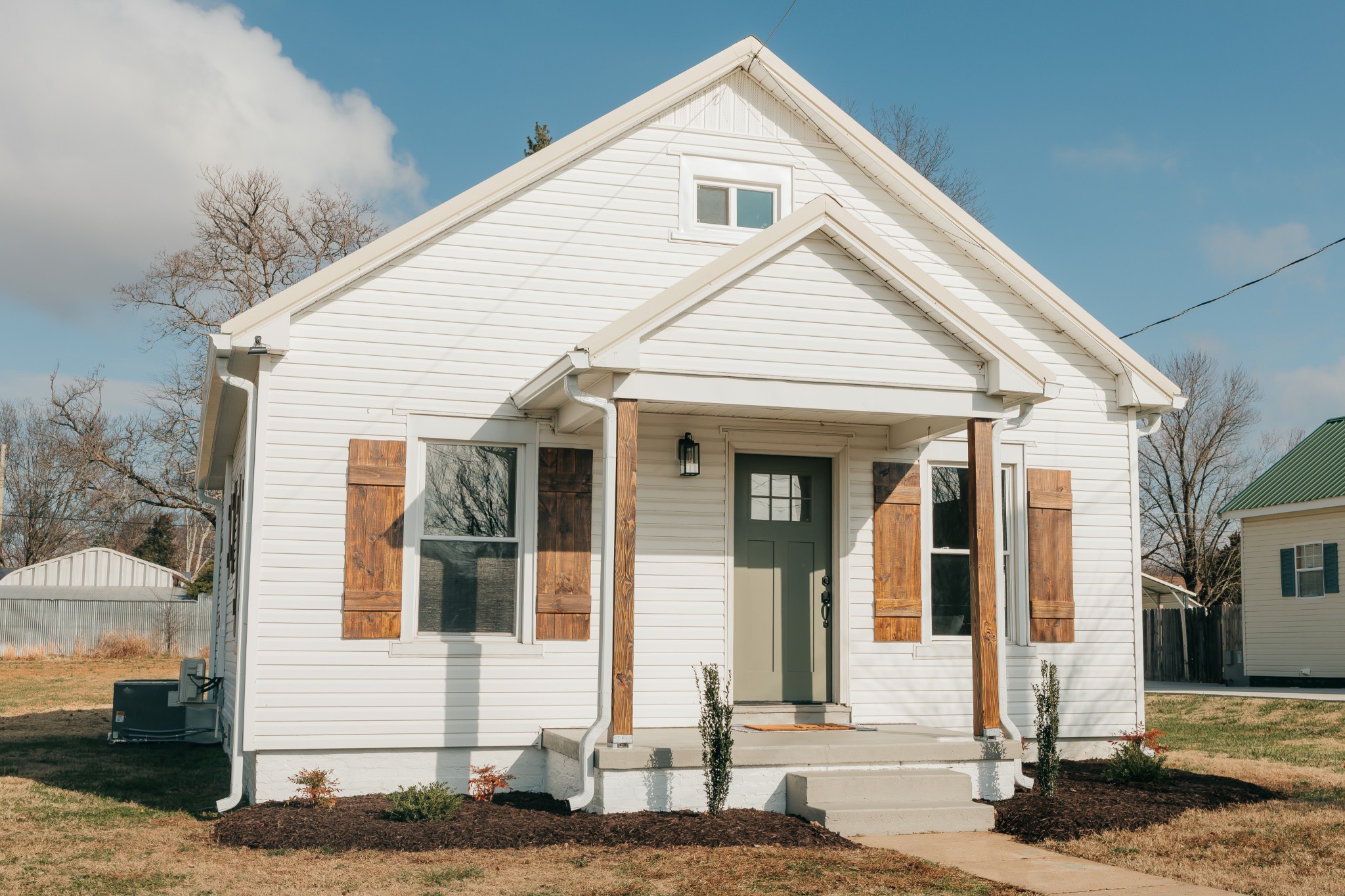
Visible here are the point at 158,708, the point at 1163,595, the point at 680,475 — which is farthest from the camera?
the point at 1163,595

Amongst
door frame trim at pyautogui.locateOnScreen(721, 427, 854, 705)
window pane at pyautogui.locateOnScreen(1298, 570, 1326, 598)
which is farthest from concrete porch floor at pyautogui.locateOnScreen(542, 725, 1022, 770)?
window pane at pyautogui.locateOnScreen(1298, 570, 1326, 598)

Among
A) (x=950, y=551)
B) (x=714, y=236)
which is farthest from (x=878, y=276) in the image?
(x=950, y=551)

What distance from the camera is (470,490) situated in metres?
8.83

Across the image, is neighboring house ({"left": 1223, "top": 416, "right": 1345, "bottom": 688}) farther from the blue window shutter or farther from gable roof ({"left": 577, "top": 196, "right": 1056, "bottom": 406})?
gable roof ({"left": 577, "top": 196, "right": 1056, "bottom": 406})

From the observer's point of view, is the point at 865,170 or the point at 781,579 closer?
the point at 781,579

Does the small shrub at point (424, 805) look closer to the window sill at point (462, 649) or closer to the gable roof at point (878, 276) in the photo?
the window sill at point (462, 649)

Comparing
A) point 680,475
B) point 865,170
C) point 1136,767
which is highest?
point 865,170

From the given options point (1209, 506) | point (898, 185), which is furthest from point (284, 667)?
point (1209, 506)

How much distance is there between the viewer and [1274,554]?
872 inches

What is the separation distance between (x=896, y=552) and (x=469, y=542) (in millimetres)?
3500

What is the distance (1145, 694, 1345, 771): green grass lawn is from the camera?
12.0 meters

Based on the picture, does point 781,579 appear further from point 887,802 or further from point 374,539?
point 374,539

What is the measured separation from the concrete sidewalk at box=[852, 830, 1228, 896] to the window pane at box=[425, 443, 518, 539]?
3.63m

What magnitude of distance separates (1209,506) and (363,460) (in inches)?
1254
